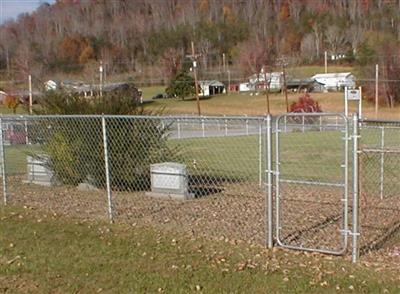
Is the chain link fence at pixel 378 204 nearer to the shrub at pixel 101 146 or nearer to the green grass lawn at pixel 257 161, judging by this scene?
the green grass lawn at pixel 257 161

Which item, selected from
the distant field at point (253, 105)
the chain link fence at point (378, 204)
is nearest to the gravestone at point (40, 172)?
the chain link fence at point (378, 204)

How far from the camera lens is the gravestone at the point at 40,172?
1118 centimetres

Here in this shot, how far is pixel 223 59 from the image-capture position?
11644 centimetres

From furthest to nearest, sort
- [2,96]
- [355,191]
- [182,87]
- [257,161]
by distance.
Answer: [182,87], [2,96], [257,161], [355,191]

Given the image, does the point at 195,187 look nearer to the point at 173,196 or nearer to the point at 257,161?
the point at 173,196

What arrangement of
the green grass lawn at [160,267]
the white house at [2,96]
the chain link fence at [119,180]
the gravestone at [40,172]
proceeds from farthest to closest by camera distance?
the white house at [2,96], the gravestone at [40,172], the chain link fence at [119,180], the green grass lawn at [160,267]

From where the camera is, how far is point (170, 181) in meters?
9.41

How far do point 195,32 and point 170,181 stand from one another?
4403 inches

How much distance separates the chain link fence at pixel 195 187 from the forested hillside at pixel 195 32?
3579 inches

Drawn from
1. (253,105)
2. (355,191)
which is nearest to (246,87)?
(253,105)

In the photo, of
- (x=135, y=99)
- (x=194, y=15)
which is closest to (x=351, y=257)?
(x=135, y=99)

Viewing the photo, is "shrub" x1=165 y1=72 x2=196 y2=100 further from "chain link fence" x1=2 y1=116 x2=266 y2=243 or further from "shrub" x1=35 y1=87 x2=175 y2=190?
"shrub" x1=35 y1=87 x2=175 y2=190

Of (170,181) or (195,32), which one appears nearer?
(170,181)

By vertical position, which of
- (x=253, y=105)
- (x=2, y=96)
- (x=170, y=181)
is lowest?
(x=253, y=105)
